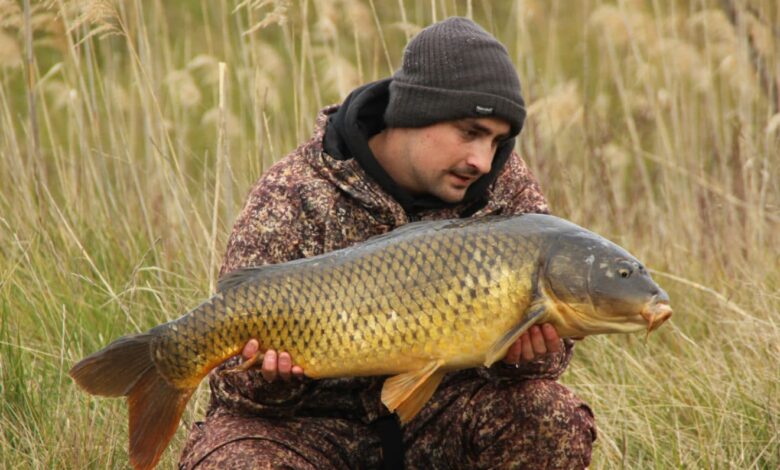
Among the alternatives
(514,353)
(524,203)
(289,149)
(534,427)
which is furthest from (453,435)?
(289,149)

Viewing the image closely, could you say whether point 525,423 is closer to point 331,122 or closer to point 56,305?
point 331,122

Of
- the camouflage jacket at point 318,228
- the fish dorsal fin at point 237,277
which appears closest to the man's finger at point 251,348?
the fish dorsal fin at point 237,277

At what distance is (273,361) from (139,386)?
0.87ft

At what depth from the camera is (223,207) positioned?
4.17 meters

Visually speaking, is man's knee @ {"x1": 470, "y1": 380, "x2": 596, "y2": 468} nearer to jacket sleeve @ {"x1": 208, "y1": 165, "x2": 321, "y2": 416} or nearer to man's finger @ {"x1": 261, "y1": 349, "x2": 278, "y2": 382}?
jacket sleeve @ {"x1": 208, "y1": 165, "x2": 321, "y2": 416}

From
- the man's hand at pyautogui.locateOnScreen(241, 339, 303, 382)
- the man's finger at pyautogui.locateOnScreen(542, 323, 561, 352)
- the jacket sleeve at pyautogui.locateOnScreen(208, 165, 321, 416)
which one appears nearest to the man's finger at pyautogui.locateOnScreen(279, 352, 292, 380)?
the man's hand at pyautogui.locateOnScreen(241, 339, 303, 382)

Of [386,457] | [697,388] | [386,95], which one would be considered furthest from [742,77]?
[386,457]

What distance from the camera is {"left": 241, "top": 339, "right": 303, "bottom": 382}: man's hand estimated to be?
2532 millimetres

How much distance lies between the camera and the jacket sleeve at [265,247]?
2.72 m

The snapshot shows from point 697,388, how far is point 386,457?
952 millimetres

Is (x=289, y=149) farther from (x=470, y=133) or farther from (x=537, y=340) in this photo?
(x=537, y=340)

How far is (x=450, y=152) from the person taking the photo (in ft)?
9.18

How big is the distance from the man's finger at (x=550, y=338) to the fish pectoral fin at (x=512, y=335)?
2.7 inches

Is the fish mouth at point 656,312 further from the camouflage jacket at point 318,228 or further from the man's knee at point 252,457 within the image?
the man's knee at point 252,457
